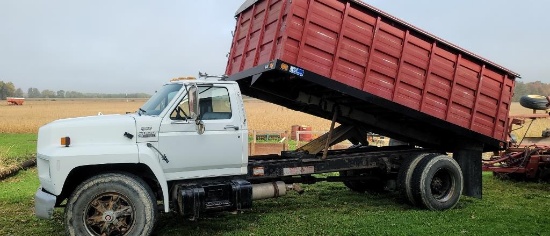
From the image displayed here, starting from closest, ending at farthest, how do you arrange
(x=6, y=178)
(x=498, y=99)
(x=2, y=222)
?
(x=2, y=222), (x=498, y=99), (x=6, y=178)

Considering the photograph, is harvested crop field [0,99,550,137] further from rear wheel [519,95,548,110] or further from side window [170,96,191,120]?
rear wheel [519,95,548,110]

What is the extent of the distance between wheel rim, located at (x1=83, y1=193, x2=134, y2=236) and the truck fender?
0.46m

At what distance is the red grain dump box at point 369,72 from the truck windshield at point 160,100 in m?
1.43

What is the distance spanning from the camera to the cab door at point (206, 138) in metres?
6.49

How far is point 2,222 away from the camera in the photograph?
7.23 metres

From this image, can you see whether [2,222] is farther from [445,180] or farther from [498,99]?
[498,99]

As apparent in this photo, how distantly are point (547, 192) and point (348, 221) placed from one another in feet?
17.6

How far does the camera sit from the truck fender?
20.4 ft

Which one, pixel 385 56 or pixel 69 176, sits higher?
pixel 385 56

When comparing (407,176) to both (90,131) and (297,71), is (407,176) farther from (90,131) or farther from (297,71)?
(90,131)

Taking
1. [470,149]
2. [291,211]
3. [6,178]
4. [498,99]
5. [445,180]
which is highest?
[498,99]

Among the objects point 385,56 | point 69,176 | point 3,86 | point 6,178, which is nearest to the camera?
point 69,176

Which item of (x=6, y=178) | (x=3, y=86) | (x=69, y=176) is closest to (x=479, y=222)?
(x=69, y=176)

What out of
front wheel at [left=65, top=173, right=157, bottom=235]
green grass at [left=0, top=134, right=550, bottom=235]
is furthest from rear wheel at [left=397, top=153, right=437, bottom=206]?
front wheel at [left=65, top=173, right=157, bottom=235]
